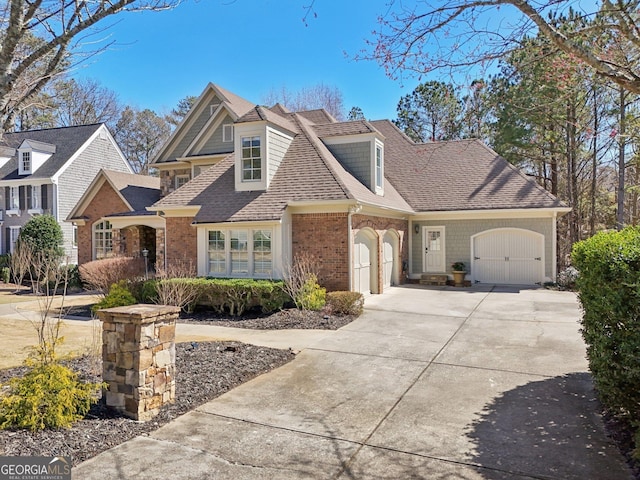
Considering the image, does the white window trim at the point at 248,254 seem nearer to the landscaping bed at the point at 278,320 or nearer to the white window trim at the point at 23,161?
the landscaping bed at the point at 278,320

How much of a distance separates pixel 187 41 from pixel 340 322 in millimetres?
7149

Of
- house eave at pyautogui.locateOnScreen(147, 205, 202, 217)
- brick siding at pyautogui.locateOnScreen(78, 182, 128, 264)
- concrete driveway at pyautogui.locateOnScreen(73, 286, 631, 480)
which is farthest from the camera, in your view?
brick siding at pyautogui.locateOnScreen(78, 182, 128, 264)

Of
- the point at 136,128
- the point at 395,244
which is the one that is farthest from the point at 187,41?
the point at 136,128

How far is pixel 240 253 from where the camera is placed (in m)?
13.0

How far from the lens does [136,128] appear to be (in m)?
38.0

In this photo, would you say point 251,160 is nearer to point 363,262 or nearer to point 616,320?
point 363,262

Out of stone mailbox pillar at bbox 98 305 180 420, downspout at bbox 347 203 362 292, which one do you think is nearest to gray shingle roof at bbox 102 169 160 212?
downspout at bbox 347 203 362 292

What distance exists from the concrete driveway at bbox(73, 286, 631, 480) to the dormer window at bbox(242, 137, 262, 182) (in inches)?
273

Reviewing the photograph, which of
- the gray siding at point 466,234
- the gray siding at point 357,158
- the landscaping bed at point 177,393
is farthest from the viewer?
the gray siding at point 466,234

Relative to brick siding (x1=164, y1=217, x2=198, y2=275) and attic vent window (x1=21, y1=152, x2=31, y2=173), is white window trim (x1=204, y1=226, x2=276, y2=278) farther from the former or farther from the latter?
attic vent window (x1=21, y1=152, x2=31, y2=173)

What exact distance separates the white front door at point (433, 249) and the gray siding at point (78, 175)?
63.8 feet

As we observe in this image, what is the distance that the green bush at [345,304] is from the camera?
36.1 feet

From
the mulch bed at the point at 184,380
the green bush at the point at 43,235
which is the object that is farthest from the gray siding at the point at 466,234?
the green bush at the point at 43,235

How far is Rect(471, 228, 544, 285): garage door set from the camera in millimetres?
16594
